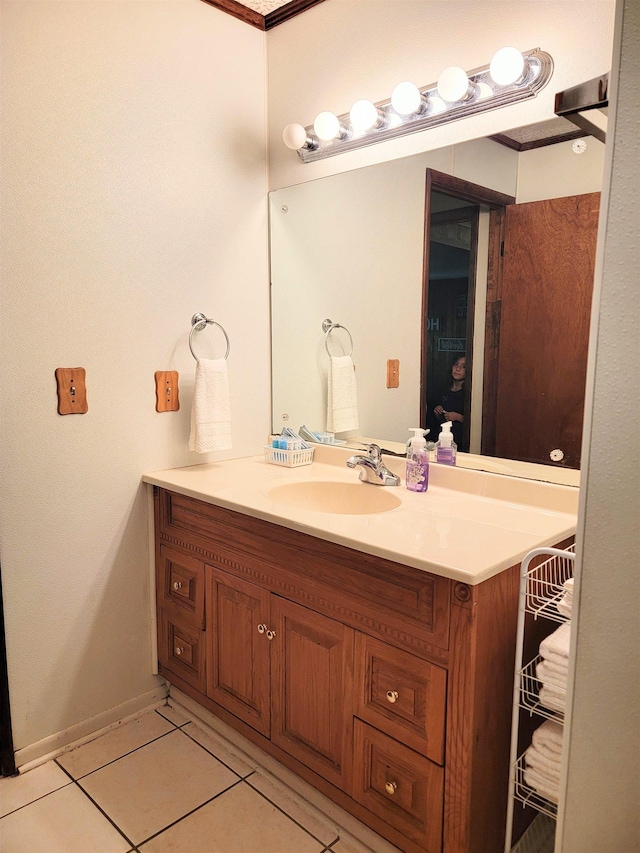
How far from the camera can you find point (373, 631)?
1337 mm

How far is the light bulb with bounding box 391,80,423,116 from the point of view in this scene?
5.41 ft

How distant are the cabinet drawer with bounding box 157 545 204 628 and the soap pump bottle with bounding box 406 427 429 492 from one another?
681 mm

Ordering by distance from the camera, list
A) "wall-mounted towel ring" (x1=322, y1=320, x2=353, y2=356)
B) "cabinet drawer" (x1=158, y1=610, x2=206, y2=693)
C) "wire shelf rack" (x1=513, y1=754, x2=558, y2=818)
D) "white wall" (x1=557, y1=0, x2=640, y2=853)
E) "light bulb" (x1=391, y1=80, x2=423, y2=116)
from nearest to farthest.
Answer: "white wall" (x1=557, y1=0, x2=640, y2=853), "wire shelf rack" (x1=513, y1=754, x2=558, y2=818), "light bulb" (x1=391, y1=80, x2=423, y2=116), "cabinet drawer" (x1=158, y1=610, x2=206, y2=693), "wall-mounted towel ring" (x1=322, y1=320, x2=353, y2=356)

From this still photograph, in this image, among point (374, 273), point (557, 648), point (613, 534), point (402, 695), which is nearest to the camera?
point (613, 534)

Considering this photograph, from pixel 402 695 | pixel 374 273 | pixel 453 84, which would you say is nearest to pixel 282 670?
pixel 402 695

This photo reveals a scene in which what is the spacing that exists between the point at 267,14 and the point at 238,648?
2.09m

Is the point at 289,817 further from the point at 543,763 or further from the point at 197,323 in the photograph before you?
the point at 197,323

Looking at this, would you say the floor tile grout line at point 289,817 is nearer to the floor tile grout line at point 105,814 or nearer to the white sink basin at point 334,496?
the floor tile grout line at point 105,814

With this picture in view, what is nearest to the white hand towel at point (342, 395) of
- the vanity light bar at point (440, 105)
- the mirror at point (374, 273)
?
the mirror at point (374, 273)

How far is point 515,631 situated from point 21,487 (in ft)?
4.38

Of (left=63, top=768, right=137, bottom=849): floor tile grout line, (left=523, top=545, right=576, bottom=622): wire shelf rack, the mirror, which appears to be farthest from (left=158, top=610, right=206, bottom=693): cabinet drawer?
(left=523, top=545, right=576, bottom=622): wire shelf rack

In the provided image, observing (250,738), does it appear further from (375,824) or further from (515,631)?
(515,631)

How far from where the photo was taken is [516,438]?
1.64 meters

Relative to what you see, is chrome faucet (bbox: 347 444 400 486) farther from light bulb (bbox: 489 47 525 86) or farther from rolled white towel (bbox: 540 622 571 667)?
light bulb (bbox: 489 47 525 86)
